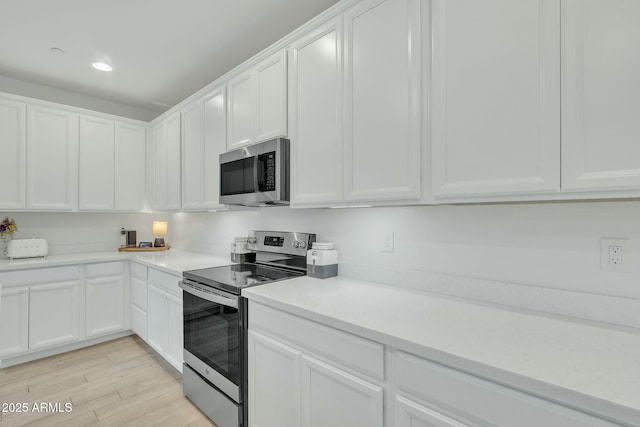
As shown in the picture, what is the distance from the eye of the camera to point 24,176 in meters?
2.92

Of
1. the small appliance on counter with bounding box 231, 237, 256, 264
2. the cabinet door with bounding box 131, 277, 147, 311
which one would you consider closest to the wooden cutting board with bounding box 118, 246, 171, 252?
the cabinet door with bounding box 131, 277, 147, 311

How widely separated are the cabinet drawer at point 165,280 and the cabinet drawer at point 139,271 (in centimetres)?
17

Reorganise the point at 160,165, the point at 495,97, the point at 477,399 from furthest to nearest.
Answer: the point at 160,165 < the point at 495,97 < the point at 477,399

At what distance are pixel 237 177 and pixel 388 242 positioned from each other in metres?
1.21

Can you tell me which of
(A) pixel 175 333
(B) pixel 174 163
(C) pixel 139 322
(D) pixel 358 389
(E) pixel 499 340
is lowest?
(C) pixel 139 322

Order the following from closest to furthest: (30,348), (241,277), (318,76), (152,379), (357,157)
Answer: (357,157) → (318,76) → (241,277) → (152,379) → (30,348)

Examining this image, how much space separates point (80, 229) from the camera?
354cm

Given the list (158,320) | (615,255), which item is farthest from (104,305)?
→ (615,255)

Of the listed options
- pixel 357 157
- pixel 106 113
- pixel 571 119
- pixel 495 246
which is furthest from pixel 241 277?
pixel 106 113

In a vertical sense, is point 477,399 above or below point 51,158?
below

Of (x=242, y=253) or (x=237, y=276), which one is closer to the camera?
(x=237, y=276)

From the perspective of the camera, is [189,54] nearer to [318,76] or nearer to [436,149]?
[318,76]

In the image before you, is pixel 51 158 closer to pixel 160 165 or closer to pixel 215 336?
pixel 160 165

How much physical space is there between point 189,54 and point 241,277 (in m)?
1.97
